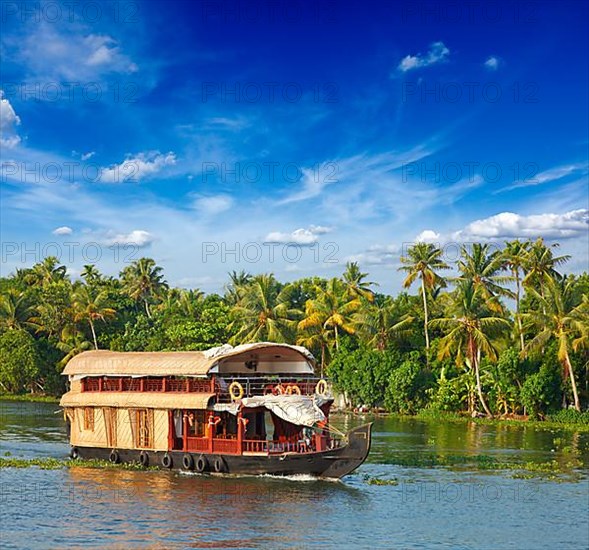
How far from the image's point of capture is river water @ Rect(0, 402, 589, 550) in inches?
708

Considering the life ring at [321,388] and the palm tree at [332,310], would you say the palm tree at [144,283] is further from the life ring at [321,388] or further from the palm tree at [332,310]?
the life ring at [321,388]

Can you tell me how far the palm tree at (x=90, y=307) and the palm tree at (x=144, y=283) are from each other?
40.1 feet

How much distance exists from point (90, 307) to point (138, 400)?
3291 cm

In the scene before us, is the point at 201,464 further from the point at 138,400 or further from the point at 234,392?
the point at 138,400

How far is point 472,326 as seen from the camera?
143 ft

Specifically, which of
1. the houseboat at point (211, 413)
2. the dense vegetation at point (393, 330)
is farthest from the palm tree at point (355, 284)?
the houseboat at point (211, 413)

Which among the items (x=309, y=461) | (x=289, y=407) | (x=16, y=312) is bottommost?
(x=309, y=461)

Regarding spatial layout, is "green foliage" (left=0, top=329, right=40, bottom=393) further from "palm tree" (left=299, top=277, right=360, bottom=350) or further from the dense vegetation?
"palm tree" (left=299, top=277, right=360, bottom=350)

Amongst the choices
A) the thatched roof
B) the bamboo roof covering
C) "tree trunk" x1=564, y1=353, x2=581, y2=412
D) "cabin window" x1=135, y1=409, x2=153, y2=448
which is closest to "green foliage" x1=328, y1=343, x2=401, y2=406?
"tree trunk" x1=564, y1=353, x2=581, y2=412

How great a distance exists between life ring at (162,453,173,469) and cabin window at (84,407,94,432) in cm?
364

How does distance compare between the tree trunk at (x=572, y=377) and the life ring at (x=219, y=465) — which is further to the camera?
the tree trunk at (x=572, y=377)

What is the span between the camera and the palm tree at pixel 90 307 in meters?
57.9

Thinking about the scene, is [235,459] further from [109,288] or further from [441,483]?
[109,288]

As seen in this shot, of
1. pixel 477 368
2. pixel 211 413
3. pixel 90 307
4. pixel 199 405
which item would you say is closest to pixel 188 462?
pixel 211 413
